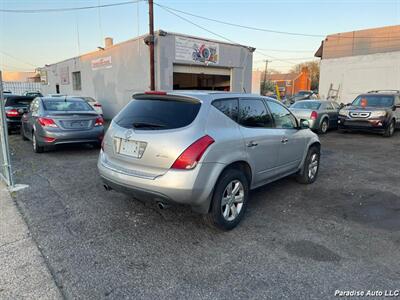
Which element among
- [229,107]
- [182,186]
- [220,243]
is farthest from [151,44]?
[220,243]

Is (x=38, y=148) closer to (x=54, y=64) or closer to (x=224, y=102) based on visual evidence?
(x=224, y=102)

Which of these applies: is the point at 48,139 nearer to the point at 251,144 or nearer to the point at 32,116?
the point at 32,116

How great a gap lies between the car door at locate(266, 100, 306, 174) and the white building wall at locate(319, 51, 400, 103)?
23.7 metres

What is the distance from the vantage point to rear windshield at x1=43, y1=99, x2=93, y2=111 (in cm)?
797

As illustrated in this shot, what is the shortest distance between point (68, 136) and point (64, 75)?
20047 millimetres

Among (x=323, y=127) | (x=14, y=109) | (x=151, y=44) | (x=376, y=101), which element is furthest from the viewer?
(x=151, y=44)

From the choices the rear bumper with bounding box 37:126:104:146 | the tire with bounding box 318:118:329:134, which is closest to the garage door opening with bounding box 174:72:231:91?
the tire with bounding box 318:118:329:134

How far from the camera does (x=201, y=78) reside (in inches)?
843

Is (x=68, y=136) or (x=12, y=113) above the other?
(x=12, y=113)

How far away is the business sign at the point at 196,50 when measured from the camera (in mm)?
14781

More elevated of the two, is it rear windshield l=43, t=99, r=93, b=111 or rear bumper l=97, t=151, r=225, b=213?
rear windshield l=43, t=99, r=93, b=111

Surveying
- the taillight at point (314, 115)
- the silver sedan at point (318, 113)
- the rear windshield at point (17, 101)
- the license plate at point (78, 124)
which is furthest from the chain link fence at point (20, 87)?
the taillight at point (314, 115)

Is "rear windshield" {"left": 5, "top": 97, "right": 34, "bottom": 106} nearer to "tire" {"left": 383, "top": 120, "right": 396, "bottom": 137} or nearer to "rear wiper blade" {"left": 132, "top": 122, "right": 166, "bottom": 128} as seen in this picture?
"rear wiper blade" {"left": 132, "top": 122, "right": 166, "bottom": 128}

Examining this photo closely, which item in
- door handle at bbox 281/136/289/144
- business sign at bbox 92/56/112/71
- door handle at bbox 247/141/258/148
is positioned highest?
business sign at bbox 92/56/112/71
